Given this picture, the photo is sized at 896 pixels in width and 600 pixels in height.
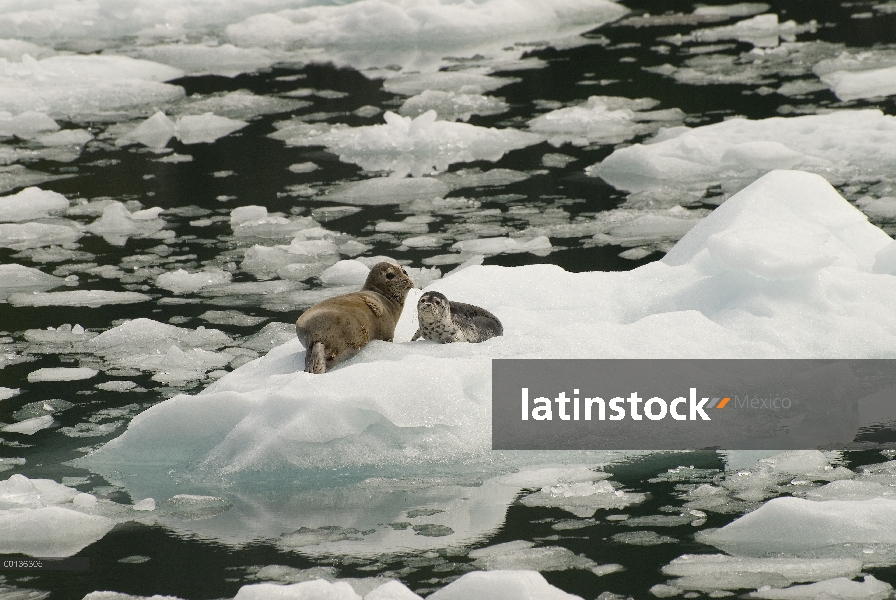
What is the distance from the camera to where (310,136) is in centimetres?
964

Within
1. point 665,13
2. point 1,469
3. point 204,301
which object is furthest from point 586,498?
point 665,13

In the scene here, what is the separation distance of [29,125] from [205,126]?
150cm

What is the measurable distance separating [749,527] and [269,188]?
18.0ft

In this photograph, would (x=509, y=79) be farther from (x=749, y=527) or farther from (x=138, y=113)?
(x=749, y=527)

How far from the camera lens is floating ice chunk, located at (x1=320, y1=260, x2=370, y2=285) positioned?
6332 millimetres

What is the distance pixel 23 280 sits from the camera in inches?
262

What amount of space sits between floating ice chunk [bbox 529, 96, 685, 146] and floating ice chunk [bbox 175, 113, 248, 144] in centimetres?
242

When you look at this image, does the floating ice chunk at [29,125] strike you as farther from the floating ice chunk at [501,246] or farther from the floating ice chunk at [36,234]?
the floating ice chunk at [501,246]

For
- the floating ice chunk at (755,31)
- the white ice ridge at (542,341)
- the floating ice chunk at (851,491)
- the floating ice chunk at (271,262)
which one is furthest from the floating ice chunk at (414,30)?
the floating ice chunk at (851,491)

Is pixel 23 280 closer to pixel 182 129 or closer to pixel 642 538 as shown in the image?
pixel 182 129

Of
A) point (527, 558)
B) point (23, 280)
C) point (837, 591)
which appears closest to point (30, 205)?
point (23, 280)

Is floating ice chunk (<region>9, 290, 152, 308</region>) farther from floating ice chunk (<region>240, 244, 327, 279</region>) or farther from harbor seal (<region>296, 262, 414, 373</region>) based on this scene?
harbor seal (<region>296, 262, 414, 373</region>)

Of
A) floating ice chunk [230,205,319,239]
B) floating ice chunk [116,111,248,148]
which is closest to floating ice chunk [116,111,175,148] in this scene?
floating ice chunk [116,111,248,148]

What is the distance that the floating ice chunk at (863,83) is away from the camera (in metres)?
9.78
